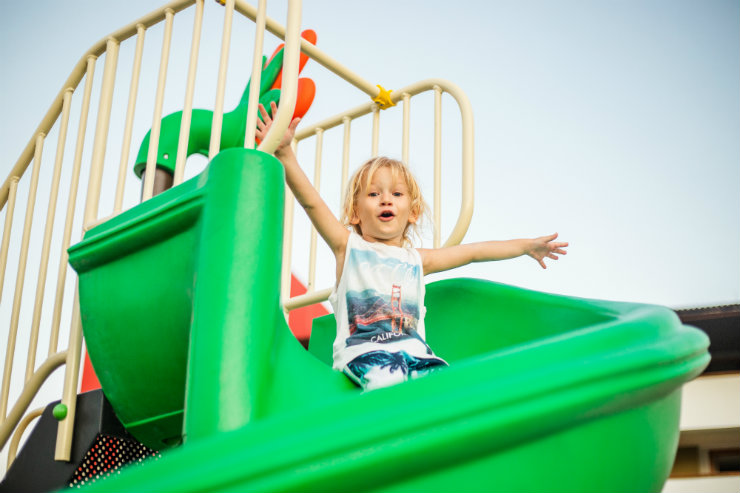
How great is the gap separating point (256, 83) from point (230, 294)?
591 millimetres

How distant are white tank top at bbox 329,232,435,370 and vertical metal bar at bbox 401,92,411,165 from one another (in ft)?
0.93

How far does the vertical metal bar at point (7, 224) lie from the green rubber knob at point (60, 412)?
20.4 inches

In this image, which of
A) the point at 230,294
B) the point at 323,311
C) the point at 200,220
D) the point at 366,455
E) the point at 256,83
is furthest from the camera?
the point at 323,311

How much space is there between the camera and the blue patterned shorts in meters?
1.06

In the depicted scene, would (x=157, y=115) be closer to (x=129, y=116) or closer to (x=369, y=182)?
(x=129, y=116)

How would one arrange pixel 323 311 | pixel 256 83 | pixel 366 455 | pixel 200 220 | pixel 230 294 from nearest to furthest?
pixel 366 455
pixel 230 294
pixel 200 220
pixel 256 83
pixel 323 311

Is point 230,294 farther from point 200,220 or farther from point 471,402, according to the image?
point 471,402

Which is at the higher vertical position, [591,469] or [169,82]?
[169,82]

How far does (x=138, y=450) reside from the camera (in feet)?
4.49

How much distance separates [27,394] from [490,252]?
1097 millimetres

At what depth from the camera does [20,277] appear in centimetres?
162

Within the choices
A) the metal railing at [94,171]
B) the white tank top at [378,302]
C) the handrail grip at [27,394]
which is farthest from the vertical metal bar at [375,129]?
the handrail grip at [27,394]

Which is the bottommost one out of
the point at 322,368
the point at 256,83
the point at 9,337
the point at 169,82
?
the point at 322,368

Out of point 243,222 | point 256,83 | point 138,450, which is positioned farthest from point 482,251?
point 138,450
